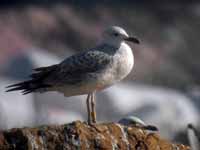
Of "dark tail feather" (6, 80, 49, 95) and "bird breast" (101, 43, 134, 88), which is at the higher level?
"bird breast" (101, 43, 134, 88)

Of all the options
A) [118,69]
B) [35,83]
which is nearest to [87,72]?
[118,69]

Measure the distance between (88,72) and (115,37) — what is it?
1.37ft

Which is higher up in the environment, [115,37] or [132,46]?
[132,46]

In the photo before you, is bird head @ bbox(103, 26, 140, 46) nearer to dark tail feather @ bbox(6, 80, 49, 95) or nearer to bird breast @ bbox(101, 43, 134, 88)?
bird breast @ bbox(101, 43, 134, 88)

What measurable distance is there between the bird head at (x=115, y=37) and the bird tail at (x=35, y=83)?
1.84 ft

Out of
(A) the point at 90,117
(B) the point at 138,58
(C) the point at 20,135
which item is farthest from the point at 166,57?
(C) the point at 20,135

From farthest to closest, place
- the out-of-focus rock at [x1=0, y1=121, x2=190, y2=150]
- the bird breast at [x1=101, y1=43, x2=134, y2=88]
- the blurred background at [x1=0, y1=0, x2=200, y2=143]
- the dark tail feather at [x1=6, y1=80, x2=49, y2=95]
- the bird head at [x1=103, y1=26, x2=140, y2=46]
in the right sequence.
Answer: the blurred background at [x1=0, y1=0, x2=200, y2=143]
the bird head at [x1=103, y1=26, x2=140, y2=46]
the bird breast at [x1=101, y1=43, x2=134, y2=88]
the dark tail feather at [x1=6, y1=80, x2=49, y2=95]
the out-of-focus rock at [x1=0, y1=121, x2=190, y2=150]

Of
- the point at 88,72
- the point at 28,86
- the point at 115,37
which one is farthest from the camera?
the point at 115,37

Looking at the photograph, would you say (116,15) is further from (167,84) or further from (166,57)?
(167,84)

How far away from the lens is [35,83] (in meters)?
10.3

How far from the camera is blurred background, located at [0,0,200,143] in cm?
1982

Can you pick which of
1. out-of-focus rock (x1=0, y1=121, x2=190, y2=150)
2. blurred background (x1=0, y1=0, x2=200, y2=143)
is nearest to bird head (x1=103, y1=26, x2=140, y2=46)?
out-of-focus rock (x1=0, y1=121, x2=190, y2=150)

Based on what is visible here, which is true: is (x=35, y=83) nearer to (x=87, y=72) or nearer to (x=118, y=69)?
(x=87, y=72)

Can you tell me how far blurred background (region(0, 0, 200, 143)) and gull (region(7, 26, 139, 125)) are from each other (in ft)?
18.3
